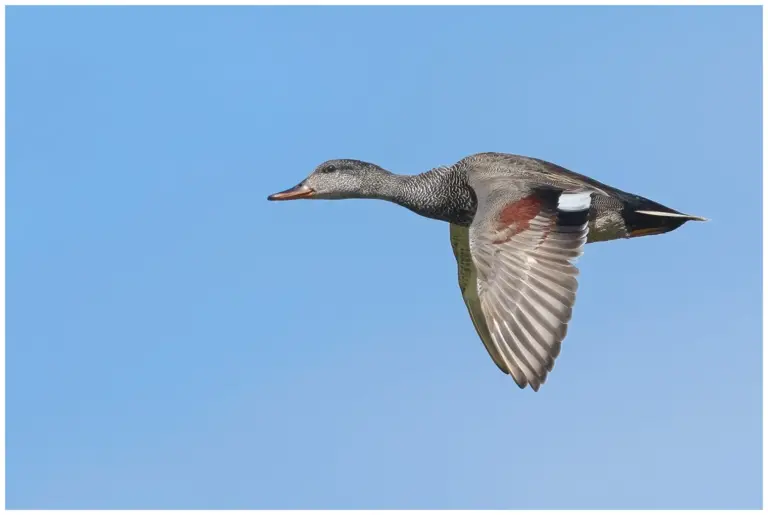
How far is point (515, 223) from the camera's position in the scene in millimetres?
10695

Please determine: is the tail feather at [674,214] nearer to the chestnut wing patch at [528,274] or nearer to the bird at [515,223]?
the bird at [515,223]

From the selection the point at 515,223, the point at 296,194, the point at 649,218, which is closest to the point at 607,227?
the point at 649,218

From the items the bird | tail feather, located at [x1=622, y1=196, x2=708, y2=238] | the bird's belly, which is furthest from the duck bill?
tail feather, located at [x1=622, y1=196, x2=708, y2=238]

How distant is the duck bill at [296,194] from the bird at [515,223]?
10 millimetres

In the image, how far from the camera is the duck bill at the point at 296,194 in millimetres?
13469

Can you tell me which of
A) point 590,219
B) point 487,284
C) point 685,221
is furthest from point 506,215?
point 685,221

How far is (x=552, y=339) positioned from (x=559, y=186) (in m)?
1.98

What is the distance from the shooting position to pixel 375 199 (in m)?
13.4

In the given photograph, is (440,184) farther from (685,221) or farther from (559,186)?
(685,221)

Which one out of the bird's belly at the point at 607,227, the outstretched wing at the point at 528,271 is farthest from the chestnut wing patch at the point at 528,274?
the bird's belly at the point at 607,227

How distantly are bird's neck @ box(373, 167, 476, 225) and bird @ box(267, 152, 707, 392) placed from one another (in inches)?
0.5

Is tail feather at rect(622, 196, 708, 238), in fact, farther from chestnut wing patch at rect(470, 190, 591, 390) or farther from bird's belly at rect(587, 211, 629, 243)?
chestnut wing patch at rect(470, 190, 591, 390)

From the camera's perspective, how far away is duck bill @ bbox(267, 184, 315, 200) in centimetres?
1347

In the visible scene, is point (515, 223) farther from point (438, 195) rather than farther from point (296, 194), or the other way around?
point (296, 194)
